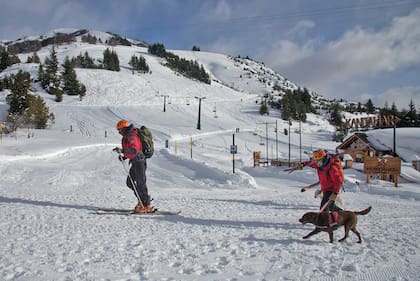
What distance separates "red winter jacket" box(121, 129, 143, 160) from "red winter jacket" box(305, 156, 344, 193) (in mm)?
3884

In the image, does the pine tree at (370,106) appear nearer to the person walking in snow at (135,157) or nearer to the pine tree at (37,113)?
the pine tree at (37,113)

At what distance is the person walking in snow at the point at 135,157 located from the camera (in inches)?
277

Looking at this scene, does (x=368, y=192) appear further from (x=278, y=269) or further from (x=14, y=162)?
(x=14, y=162)

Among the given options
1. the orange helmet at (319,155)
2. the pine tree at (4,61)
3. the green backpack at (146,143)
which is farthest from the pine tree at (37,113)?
the pine tree at (4,61)

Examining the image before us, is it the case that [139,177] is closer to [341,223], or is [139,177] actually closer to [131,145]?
[131,145]

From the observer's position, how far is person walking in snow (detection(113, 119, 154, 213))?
7023 mm

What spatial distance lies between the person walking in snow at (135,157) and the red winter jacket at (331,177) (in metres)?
3.85

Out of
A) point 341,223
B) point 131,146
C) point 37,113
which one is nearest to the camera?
point 341,223

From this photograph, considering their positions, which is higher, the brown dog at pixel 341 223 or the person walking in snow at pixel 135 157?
the person walking in snow at pixel 135 157

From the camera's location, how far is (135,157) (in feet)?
23.6

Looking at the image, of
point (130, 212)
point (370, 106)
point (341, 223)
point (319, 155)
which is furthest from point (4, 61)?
point (370, 106)

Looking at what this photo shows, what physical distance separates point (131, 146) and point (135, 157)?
0.32 metres

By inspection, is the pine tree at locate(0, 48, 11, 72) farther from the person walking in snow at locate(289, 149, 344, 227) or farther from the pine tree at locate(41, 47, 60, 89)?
the person walking in snow at locate(289, 149, 344, 227)

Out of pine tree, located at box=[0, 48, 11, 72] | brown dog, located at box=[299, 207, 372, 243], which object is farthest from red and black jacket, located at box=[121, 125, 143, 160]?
pine tree, located at box=[0, 48, 11, 72]
